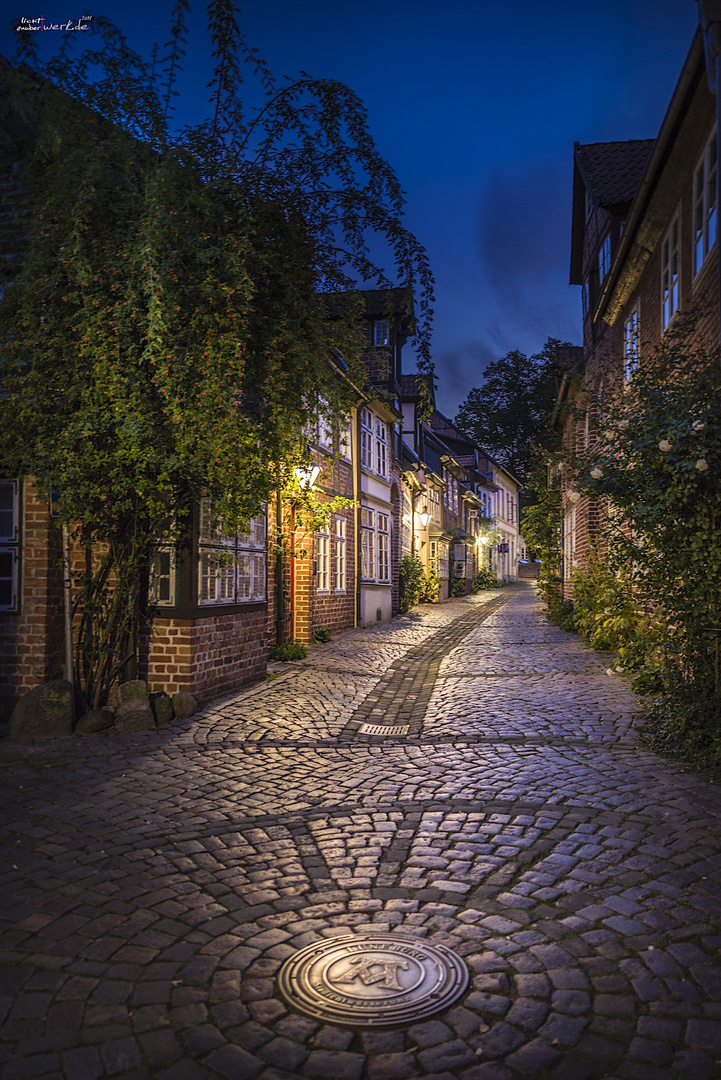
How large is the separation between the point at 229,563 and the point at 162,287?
306 cm

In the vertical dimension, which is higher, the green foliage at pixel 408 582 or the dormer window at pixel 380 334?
the dormer window at pixel 380 334

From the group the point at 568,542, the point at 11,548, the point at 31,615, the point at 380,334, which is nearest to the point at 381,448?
the point at 380,334

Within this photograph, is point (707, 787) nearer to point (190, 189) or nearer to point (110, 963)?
point (110, 963)

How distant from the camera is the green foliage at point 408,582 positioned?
923 inches

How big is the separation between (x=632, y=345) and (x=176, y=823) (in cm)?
1001

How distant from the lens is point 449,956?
3.01 m

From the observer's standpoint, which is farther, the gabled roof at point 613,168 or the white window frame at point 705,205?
the gabled roof at point 613,168

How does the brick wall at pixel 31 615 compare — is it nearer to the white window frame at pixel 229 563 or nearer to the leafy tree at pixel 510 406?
the white window frame at pixel 229 563

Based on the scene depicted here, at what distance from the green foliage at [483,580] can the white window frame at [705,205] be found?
111 feet

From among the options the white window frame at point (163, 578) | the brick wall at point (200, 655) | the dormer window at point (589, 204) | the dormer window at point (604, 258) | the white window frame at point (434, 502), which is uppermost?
the dormer window at point (589, 204)

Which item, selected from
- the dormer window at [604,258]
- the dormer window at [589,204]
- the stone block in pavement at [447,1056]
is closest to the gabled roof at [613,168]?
the dormer window at [589,204]

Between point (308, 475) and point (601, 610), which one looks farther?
point (601, 610)

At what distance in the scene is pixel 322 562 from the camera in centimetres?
1502

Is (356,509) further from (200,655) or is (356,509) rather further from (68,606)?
(68,606)
